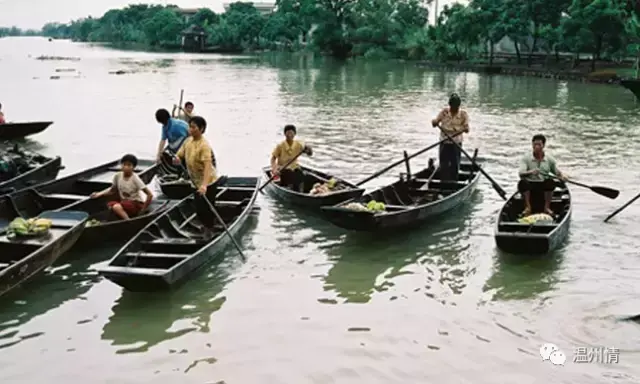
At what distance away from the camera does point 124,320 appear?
7539 mm

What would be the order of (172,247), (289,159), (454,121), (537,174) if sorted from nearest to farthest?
(172,247) → (537,174) → (454,121) → (289,159)

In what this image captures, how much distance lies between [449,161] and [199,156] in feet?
15.3

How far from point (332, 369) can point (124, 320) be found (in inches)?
93.0

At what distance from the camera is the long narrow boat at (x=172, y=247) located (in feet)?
24.1

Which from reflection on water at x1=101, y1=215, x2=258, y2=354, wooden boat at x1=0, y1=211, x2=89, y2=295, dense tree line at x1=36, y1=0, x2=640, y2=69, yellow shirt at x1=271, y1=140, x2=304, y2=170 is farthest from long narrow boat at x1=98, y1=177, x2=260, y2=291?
dense tree line at x1=36, y1=0, x2=640, y2=69

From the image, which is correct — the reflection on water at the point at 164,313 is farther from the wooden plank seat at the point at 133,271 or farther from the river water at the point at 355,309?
the wooden plank seat at the point at 133,271

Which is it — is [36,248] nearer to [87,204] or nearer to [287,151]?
[87,204]

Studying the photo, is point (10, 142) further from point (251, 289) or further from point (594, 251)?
point (594, 251)

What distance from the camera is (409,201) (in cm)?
1136

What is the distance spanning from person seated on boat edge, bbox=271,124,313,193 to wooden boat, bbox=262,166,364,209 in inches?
7.0

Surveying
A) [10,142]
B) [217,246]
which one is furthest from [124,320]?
[10,142]

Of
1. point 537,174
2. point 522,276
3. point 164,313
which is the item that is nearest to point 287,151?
point 537,174

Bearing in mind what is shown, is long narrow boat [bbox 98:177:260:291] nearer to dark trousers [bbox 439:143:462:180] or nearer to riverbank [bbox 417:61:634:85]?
dark trousers [bbox 439:143:462:180]

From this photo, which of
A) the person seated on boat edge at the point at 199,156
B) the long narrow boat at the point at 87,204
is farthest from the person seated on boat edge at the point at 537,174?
the long narrow boat at the point at 87,204
